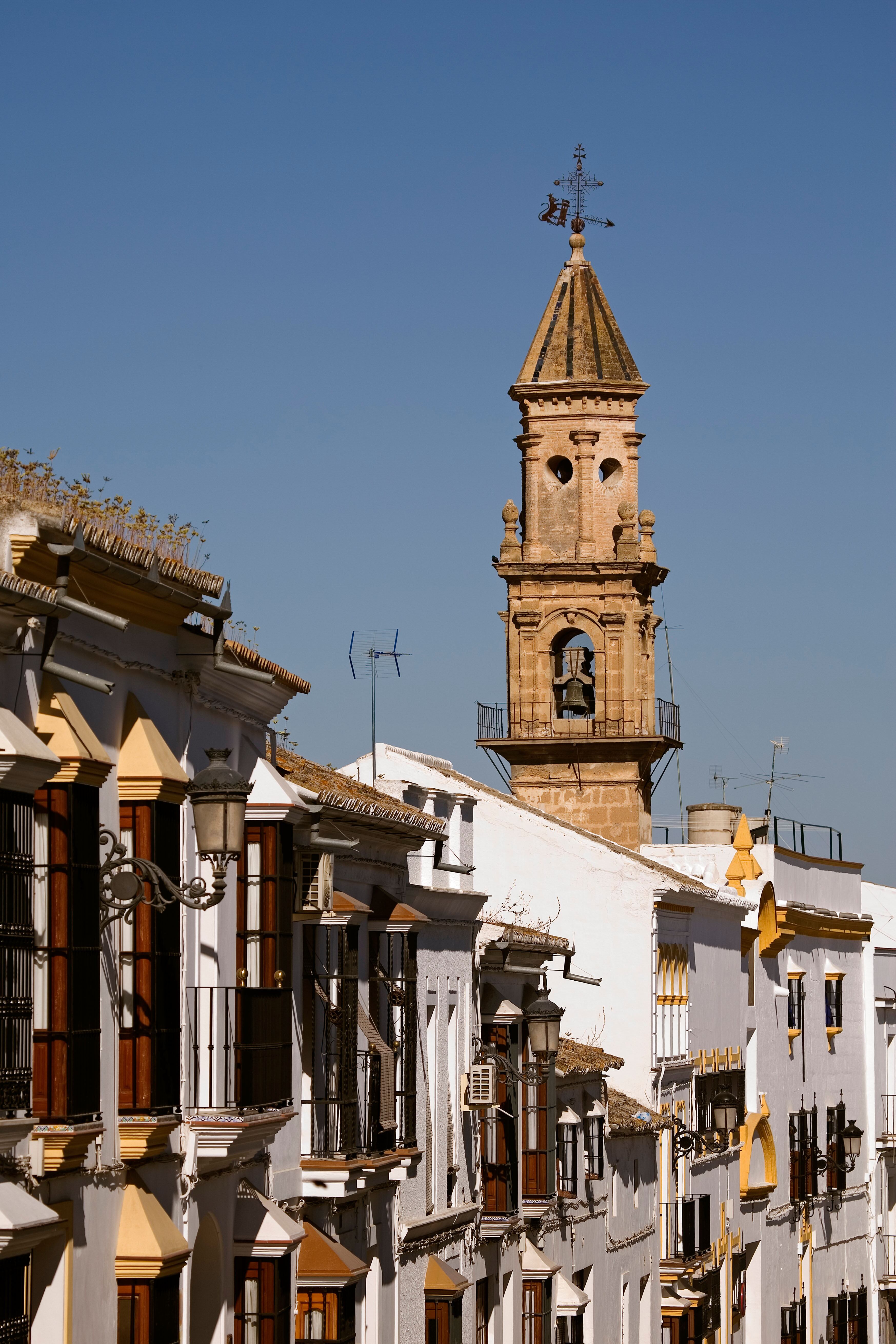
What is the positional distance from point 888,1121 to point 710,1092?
17494 millimetres

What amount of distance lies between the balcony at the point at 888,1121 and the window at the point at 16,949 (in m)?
52.3

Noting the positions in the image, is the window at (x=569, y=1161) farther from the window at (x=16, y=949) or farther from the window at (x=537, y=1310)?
the window at (x=16, y=949)

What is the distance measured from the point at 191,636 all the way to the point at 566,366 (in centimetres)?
4659

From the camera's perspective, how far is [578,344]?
65812 mm

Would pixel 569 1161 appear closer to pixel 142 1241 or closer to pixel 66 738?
pixel 142 1241

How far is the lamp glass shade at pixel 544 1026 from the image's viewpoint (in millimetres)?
33375

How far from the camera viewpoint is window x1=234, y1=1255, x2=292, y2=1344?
21.7 meters

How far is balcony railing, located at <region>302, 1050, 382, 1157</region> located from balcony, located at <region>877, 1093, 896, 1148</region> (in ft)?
134

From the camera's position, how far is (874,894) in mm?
72812

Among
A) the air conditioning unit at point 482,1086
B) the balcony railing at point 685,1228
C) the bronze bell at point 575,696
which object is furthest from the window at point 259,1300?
the bronze bell at point 575,696

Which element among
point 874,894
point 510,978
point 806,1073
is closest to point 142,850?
point 510,978

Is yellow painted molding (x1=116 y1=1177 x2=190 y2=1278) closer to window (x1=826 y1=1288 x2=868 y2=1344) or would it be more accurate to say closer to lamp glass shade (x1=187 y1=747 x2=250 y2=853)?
lamp glass shade (x1=187 y1=747 x2=250 y2=853)

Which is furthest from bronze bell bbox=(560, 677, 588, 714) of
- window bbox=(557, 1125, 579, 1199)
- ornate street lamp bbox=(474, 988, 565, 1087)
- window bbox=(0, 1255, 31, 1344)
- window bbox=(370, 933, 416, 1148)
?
window bbox=(0, 1255, 31, 1344)

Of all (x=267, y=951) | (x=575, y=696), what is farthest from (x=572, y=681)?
(x=267, y=951)
